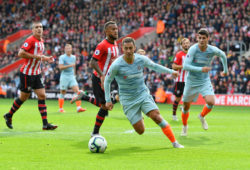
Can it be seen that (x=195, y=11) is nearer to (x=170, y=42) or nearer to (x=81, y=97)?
(x=170, y=42)

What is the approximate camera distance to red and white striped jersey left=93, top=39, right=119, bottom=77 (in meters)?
9.77

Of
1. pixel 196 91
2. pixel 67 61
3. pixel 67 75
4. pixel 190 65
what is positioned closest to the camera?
pixel 190 65

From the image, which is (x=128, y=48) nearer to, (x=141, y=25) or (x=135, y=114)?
(x=135, y=114)

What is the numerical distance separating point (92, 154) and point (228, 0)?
2385cm

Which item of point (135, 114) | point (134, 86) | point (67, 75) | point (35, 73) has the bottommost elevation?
point (67, 75)

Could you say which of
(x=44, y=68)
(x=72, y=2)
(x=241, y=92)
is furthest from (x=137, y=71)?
(x=72, y=2)

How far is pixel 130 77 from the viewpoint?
848cm

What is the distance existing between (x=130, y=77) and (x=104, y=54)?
1566 mm

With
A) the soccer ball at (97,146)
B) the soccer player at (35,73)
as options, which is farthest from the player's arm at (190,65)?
the soccer player at (35,73)

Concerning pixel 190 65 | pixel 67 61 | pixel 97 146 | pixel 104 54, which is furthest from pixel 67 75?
pixel 97 146

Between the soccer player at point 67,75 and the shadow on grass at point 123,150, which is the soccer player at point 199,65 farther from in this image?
the soccer player at point 67,75

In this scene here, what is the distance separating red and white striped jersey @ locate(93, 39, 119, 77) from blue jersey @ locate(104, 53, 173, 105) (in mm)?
1334

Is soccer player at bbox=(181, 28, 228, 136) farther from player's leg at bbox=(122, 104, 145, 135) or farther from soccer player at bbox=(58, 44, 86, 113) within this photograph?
soccer player at bbox=(58, 44, 86, 113)

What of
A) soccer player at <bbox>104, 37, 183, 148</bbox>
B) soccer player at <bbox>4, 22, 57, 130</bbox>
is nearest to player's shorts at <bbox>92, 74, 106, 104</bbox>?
soccer player at <bbox>104, 37, 183, 148</bbox>
